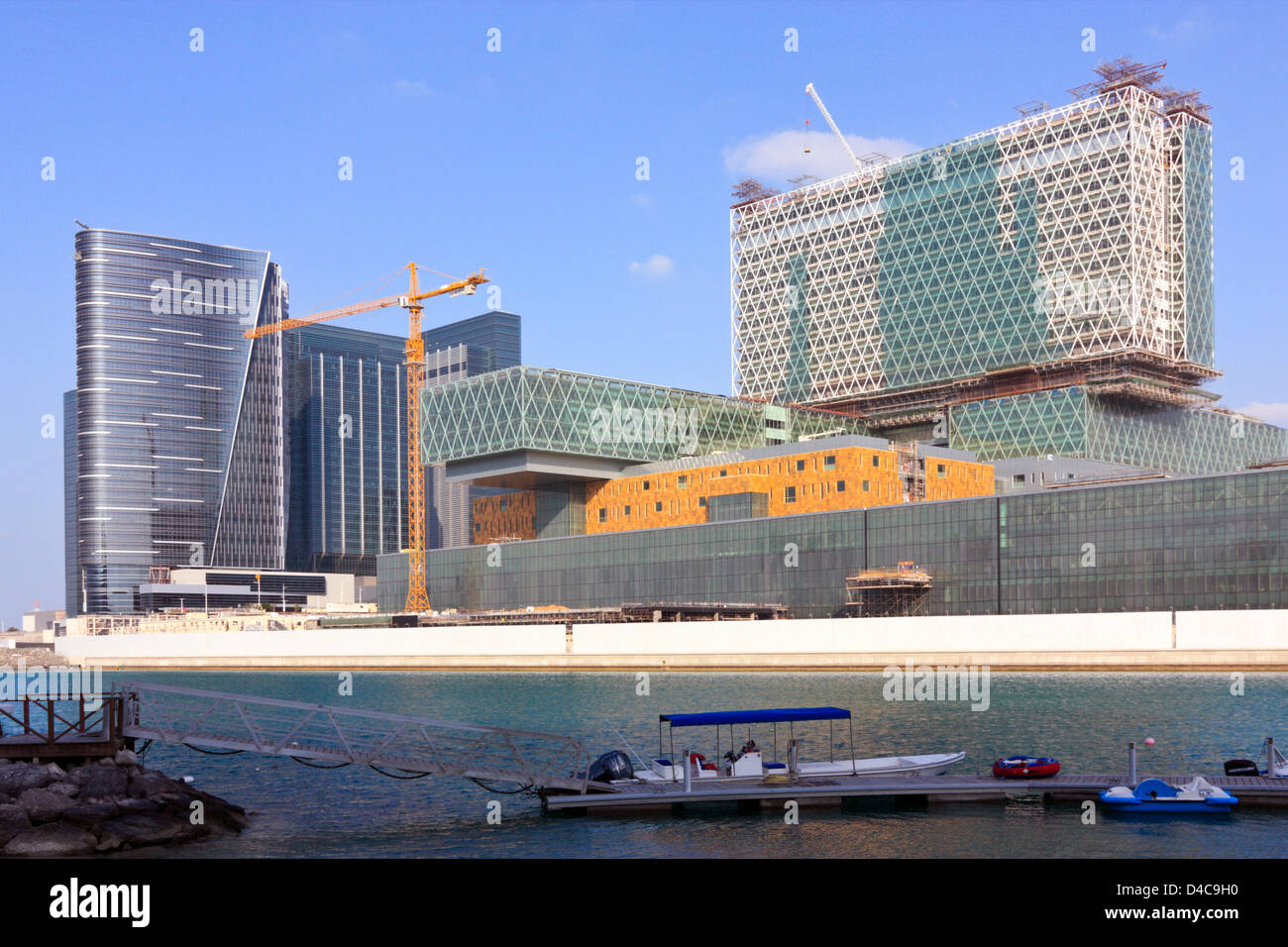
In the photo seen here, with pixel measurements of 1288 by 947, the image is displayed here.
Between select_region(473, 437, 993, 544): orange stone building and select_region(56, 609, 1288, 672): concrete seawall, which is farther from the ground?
select_region(473, 437, 993, 544): orange stone building

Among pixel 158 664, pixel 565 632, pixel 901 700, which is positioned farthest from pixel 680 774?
pixel 158 664

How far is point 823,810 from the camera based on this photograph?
43469 millimetres

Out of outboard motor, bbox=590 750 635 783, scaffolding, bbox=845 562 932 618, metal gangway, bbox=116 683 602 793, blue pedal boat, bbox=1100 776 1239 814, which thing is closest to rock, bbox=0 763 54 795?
metal gangway, bbox=116 683 602 793

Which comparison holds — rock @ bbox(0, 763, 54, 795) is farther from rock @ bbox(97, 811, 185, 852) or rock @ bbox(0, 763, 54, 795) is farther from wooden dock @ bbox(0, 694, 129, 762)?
rock @ bbox(97, 811, 185, 852)

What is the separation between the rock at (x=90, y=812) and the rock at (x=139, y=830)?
249mm

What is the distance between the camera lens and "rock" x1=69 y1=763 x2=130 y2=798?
39312mm

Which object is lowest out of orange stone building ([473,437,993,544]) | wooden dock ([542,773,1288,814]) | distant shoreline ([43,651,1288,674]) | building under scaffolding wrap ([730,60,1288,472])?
distant shoreline ([43,651,1288,674])

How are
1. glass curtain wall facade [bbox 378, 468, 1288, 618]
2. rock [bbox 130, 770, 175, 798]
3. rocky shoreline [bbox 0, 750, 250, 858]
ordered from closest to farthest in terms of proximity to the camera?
rocky shoreline [bbox 0, 750, 250, 858]
rock [bbox 130, 770, 175, 798]
glass curtain wall facade [bbox 378, 468, 1288, 618]

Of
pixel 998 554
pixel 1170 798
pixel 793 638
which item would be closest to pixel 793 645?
pixel 793 638

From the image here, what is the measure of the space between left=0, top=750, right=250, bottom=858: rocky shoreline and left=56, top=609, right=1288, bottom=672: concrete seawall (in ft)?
294

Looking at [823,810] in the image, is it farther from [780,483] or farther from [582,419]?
[582,419]

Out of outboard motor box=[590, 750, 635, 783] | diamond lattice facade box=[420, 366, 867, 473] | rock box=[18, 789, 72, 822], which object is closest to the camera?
rock box=[18, 789, 72, 822]

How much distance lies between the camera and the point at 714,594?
154 meters

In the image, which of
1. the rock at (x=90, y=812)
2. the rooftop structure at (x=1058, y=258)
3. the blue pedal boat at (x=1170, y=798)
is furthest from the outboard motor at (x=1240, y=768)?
the rooftop structure at (x=1058, y=258)
